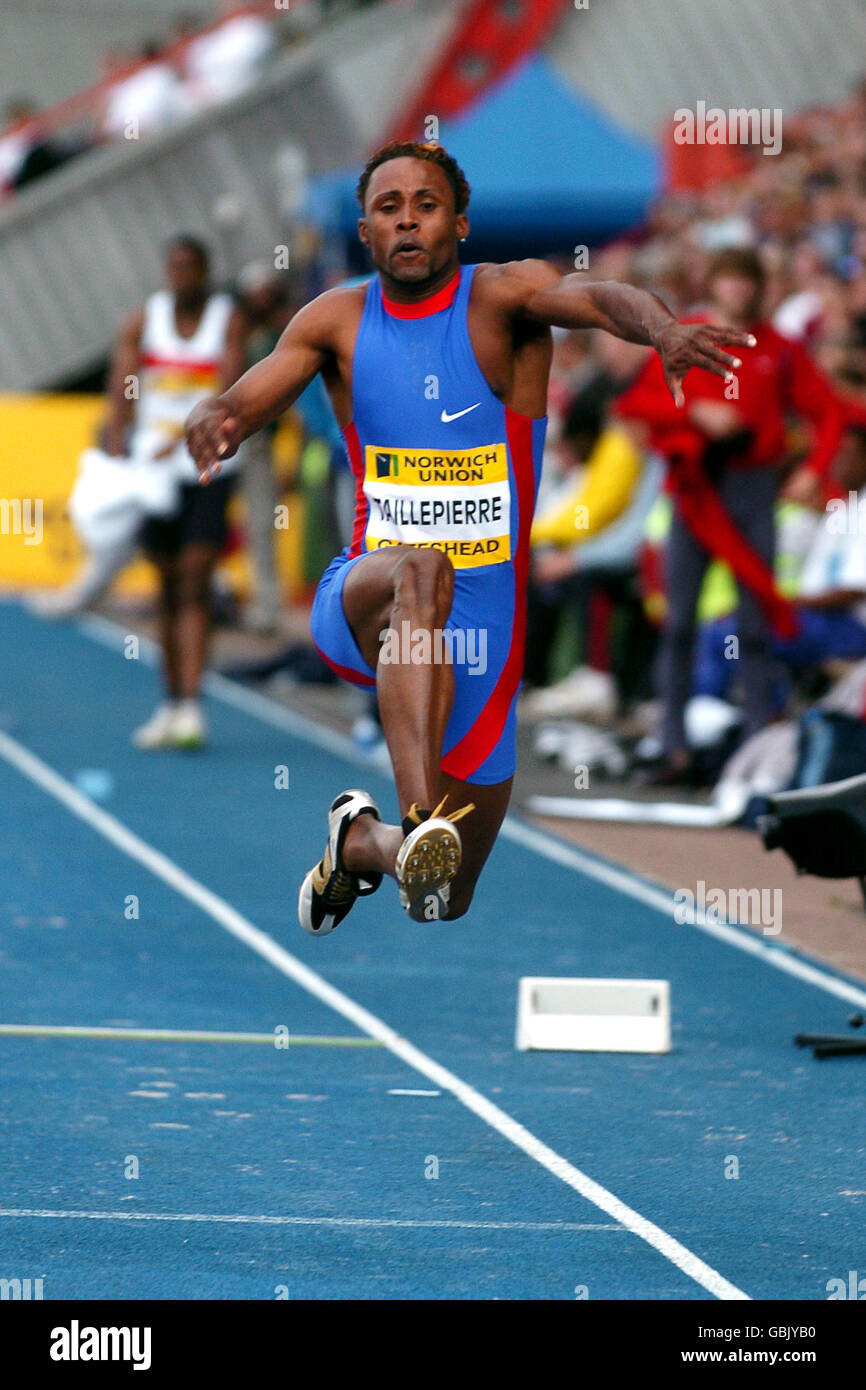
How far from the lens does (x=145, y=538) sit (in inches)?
473

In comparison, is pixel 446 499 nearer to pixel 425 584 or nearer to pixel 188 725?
pixel 425 584

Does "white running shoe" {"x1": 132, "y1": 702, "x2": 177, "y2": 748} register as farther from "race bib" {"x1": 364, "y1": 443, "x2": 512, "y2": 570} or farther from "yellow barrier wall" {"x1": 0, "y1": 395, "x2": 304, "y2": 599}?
"yellow barrier wall" {"x1": 0, "y1": 395, "x2": 304, "y2": 599}

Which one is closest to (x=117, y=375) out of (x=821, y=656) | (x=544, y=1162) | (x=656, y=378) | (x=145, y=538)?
(x=145, y=538)

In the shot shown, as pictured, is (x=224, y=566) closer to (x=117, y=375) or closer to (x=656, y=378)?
(x=117, y=375)

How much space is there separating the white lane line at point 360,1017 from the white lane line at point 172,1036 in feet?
0.49

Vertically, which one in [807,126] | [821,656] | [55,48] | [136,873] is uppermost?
[55,48]

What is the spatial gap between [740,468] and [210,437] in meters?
5.54

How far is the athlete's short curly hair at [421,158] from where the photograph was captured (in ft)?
17.8

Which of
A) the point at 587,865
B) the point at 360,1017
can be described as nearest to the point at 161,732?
the point at 587,865

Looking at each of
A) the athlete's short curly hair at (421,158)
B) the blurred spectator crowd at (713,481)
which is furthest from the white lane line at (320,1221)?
the blurred spectator crowd at (713,481)

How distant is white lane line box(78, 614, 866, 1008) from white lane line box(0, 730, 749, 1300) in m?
1.49

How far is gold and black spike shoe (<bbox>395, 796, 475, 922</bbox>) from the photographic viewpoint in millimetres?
5031

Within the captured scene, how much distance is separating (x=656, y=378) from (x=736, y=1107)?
4.88 metres

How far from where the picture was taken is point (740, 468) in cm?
1042
